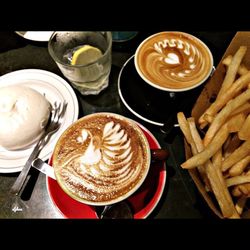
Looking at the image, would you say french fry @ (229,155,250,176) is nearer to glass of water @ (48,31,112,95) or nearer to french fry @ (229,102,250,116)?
french fry @ (229,102,250,116)

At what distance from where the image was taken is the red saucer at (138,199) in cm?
109

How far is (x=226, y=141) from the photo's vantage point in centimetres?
104

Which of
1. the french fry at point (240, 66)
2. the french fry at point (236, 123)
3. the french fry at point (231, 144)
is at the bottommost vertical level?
the french fry at point (231, 144)

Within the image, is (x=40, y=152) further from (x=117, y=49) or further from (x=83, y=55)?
(x=117, y=49)

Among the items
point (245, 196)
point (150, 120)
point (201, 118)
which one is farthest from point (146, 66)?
point (245, 196)

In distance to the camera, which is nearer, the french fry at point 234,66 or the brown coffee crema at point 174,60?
the french fry at point 234,66

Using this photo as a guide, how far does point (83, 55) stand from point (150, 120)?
0.44 m

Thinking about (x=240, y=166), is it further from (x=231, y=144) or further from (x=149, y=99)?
(x=149, y=99)

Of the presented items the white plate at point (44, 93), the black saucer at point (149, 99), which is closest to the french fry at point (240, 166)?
the black saucer at point (149, 99)

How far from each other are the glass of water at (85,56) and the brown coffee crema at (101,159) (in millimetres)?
314

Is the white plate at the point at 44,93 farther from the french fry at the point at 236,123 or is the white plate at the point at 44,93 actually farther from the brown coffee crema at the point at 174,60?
the french fry at the point at 236,123

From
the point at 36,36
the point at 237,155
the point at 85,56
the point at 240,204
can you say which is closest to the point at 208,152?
the point at 237,155

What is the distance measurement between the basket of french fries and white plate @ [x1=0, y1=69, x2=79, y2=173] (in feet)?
1.73

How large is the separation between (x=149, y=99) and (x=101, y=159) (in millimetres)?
421
